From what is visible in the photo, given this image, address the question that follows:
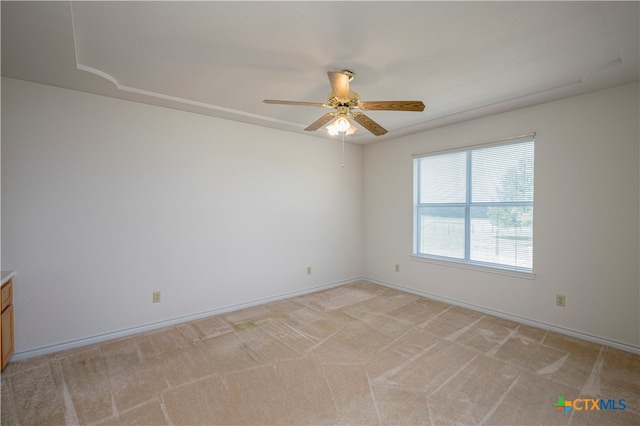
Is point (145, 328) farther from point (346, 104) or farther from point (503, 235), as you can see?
point (503, 235)

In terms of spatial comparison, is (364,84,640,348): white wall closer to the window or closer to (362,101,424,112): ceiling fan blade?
the window

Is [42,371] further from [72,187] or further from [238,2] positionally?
[238,2]

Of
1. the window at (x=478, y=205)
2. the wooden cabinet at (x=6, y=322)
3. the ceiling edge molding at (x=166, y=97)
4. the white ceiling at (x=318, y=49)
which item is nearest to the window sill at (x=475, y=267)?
the window at (x=478, y=205)

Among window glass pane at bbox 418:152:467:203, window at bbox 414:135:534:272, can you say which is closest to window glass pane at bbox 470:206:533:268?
window at bbox 414:135:534:272

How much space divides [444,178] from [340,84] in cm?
271

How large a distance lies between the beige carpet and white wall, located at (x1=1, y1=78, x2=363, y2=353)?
1.49ft

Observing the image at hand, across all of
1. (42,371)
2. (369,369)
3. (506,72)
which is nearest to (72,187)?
(42,371)

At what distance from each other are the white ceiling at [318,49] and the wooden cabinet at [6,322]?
1.80 m

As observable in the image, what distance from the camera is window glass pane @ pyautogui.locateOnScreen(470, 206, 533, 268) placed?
3406mm

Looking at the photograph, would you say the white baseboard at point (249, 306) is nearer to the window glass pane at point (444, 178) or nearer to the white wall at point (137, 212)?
the white wall at point (137, 212)

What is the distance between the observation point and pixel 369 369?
95.7 inches

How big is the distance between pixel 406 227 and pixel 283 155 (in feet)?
7.24

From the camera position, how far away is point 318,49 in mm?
2129

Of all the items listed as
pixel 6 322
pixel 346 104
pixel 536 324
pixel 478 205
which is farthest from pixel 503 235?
pixel 6 322
